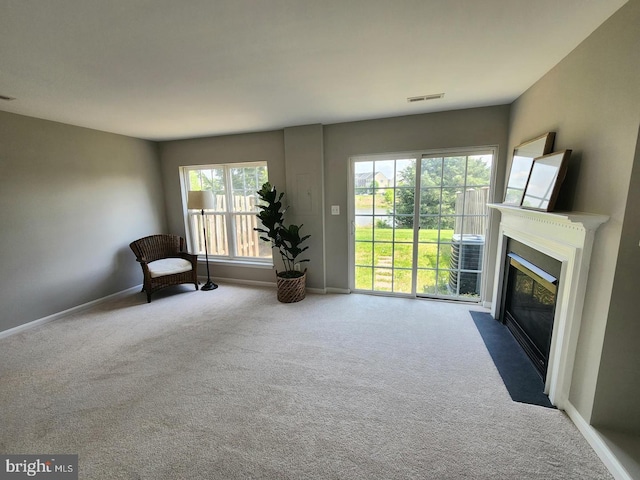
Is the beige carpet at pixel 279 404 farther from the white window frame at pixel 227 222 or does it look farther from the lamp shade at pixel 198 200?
the lamp shade at pixel 198 200

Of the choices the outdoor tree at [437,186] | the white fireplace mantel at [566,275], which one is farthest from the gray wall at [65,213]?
the white fireplace mantel at [566,275]

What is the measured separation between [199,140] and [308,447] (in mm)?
4345

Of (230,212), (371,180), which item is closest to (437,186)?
(371,180)

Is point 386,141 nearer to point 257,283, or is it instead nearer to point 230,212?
point 230,212

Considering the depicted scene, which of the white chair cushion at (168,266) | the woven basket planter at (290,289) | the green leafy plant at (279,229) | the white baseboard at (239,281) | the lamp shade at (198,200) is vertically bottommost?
the white baseboard at (239,281)

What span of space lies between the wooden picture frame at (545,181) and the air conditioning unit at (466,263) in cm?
113

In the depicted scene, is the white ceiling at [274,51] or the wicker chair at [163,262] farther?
the wicker chair at [163,262]

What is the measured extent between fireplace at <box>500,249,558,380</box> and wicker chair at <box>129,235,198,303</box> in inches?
164

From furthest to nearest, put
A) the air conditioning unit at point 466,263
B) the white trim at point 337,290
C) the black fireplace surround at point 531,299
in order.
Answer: the white trim at point 337,290 < the air conditioning unit at point 466,263 < the black fireplace surround at point 531,299

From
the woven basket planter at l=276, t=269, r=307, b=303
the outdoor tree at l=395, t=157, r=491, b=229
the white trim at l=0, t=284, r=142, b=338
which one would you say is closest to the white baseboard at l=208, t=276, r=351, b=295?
the woven basket planter at l=276, t=269, r=307, b=303

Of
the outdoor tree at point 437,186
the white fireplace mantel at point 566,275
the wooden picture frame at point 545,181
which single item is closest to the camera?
the white fireplace mantel at point 566,275

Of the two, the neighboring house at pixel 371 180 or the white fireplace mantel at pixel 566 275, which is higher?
the neighboring house at pixel 371 180

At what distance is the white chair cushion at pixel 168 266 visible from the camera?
146 inches

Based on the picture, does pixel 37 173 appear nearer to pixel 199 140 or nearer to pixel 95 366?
pixel 199 140
